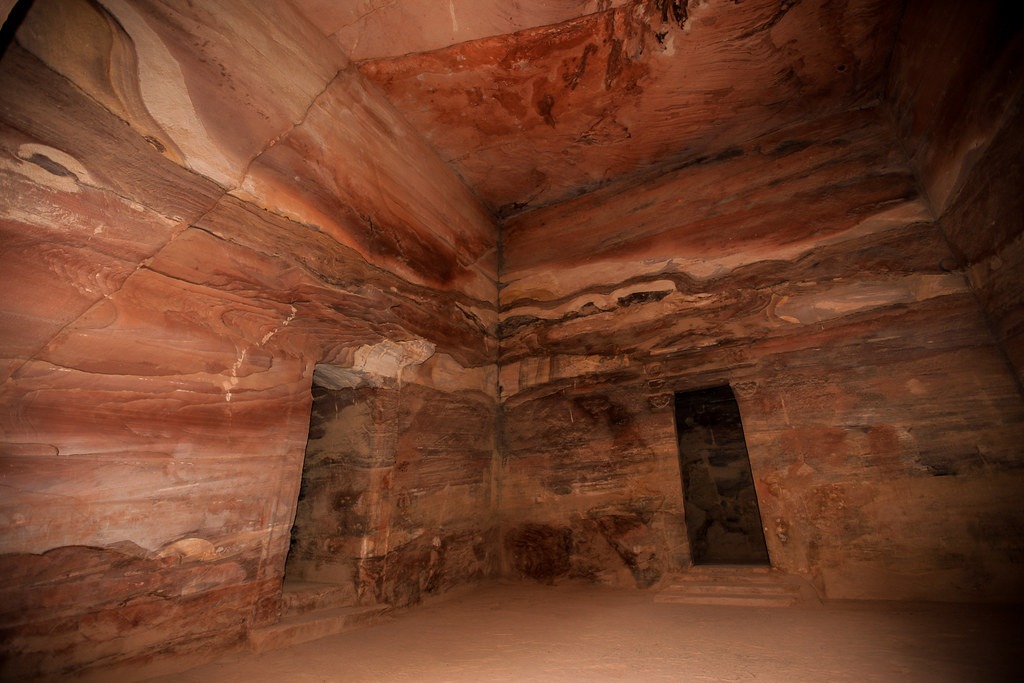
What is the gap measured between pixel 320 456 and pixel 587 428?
2037 mm

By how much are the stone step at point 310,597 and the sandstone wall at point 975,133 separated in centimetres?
398

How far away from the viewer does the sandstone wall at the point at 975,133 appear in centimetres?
214

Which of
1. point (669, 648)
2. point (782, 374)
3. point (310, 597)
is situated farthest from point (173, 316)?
point (782, 374)

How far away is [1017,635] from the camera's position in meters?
1.87

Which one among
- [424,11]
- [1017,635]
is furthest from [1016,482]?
[424,11]

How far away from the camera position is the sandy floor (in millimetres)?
1663

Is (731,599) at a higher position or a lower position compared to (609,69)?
lower

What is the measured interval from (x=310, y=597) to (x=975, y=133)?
4.41 metres

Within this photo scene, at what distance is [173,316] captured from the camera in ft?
6.66

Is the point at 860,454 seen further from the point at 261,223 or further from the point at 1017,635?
the point at 261,223

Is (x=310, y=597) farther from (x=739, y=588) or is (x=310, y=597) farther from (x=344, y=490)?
(x=739, y=588)

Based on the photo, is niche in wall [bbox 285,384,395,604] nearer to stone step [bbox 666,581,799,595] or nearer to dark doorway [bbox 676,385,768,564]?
stone step [bbox 666,581,799,595]

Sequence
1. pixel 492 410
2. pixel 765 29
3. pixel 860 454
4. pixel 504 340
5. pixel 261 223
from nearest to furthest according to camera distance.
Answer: pixel 261 223 < pixel 860 454 < pixel 765 29 < pixel 492 410 < pixel 504 340

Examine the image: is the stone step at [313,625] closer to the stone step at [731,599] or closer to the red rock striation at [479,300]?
the red rock striation at [479,300]
